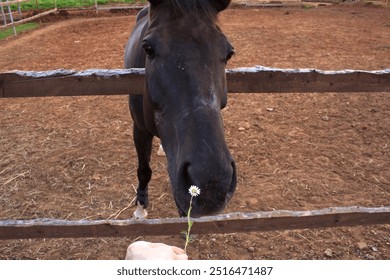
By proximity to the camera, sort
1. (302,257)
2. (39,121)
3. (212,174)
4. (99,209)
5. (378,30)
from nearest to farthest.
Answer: (212,174)
(302,257)
(99,209)
(39,121)
(378,30)

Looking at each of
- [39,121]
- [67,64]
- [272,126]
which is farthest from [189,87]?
[67,64]

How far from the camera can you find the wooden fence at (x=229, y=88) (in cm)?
191

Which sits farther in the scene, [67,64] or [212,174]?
[67,64]

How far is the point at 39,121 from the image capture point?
5586mm

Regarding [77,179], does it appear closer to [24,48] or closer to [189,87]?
[189,87]

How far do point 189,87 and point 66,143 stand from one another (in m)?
3.83

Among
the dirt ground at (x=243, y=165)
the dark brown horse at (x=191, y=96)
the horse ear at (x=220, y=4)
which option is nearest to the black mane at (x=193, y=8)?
the dark brown horse at (x=191, y=96)

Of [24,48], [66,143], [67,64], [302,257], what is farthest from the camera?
[24,48]

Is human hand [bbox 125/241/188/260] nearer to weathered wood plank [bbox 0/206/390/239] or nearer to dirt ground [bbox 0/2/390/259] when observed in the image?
weathered wood plank [bbox 0/206/390/239]

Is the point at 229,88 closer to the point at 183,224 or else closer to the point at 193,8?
the point at 193,8

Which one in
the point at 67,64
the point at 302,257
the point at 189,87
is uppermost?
the point at 189,87

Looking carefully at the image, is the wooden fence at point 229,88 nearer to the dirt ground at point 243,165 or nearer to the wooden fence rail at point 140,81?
the wooden fence rail at point 140,81

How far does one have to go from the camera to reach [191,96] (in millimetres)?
1635

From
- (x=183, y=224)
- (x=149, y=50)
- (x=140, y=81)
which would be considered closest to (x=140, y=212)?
(x=183, y=224)
